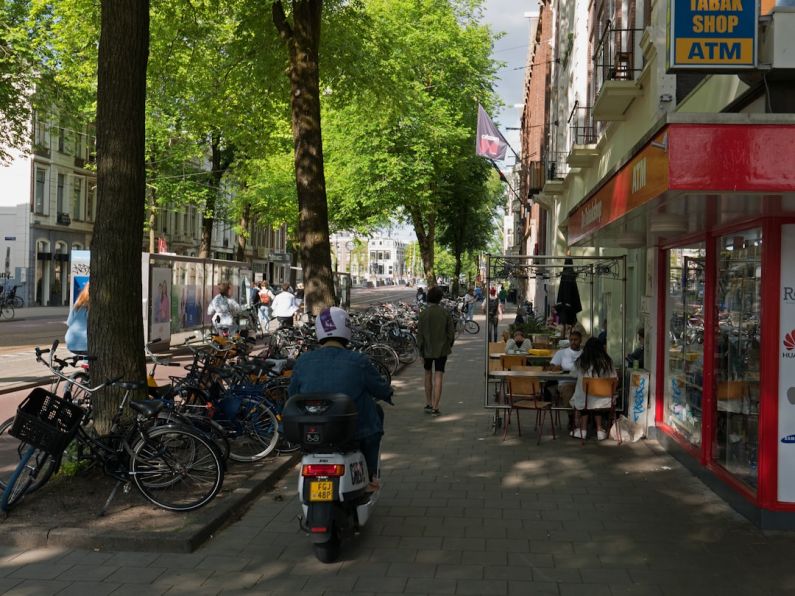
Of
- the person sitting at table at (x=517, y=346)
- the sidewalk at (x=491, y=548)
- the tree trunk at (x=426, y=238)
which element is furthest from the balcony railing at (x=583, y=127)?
the tree trunk at (x=426, y=238)

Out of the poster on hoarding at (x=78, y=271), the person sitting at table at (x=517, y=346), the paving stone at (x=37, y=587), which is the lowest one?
the paving stone at (x=37, y=587)

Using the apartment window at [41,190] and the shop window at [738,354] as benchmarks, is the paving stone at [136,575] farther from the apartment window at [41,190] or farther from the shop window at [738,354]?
the apartment window at [41,190]

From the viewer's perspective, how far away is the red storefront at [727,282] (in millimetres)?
5008

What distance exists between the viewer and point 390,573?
16.9ft

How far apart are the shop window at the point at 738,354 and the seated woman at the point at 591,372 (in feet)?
7.10

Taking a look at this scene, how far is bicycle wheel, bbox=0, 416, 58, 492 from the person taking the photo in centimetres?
620

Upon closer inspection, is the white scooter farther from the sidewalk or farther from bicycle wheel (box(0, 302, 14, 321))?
bicycle wheel (box(0, 302, 14, 321))

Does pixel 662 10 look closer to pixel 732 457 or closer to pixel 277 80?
pixel 732 457

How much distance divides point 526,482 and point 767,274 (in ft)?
9.53

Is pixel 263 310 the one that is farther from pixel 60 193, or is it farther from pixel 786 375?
pixel 60 193

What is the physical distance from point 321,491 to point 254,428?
10.9ft

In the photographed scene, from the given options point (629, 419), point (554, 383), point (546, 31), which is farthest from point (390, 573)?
point (546, 31)

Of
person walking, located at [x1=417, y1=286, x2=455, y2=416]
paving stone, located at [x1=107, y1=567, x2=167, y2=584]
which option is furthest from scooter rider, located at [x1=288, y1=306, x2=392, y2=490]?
person walking, located at [x1=417, y1=286, x2=455, y2=416]

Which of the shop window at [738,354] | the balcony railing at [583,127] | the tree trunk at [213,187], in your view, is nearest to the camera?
the shop window at [738,354]
